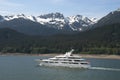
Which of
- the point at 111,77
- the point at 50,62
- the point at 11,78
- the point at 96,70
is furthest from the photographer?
the point at 50,62

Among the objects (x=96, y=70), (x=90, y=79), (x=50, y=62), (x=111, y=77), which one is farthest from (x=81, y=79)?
(x=50, y=62)

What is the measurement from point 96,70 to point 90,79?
87.0 ft

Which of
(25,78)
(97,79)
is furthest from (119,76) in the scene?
(25,78)

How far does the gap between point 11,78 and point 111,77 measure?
93.0 feet

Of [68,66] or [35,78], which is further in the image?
[68,66]

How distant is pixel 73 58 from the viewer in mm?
135875

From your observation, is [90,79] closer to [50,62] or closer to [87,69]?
[87,69]

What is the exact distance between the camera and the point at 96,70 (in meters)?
129

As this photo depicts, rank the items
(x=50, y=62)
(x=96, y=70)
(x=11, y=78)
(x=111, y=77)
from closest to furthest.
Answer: (x=11, y=78) → (x=111, y=77) → (x=96, y=70) → (x=50, y=62)

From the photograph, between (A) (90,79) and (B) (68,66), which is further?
(B) (68,66)

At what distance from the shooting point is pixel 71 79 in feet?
336

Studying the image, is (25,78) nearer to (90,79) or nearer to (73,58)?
(90,79)

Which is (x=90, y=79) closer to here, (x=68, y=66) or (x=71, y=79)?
(x=71, y=79)

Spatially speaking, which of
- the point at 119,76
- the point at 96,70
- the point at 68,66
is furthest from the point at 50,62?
the point at 119,76
